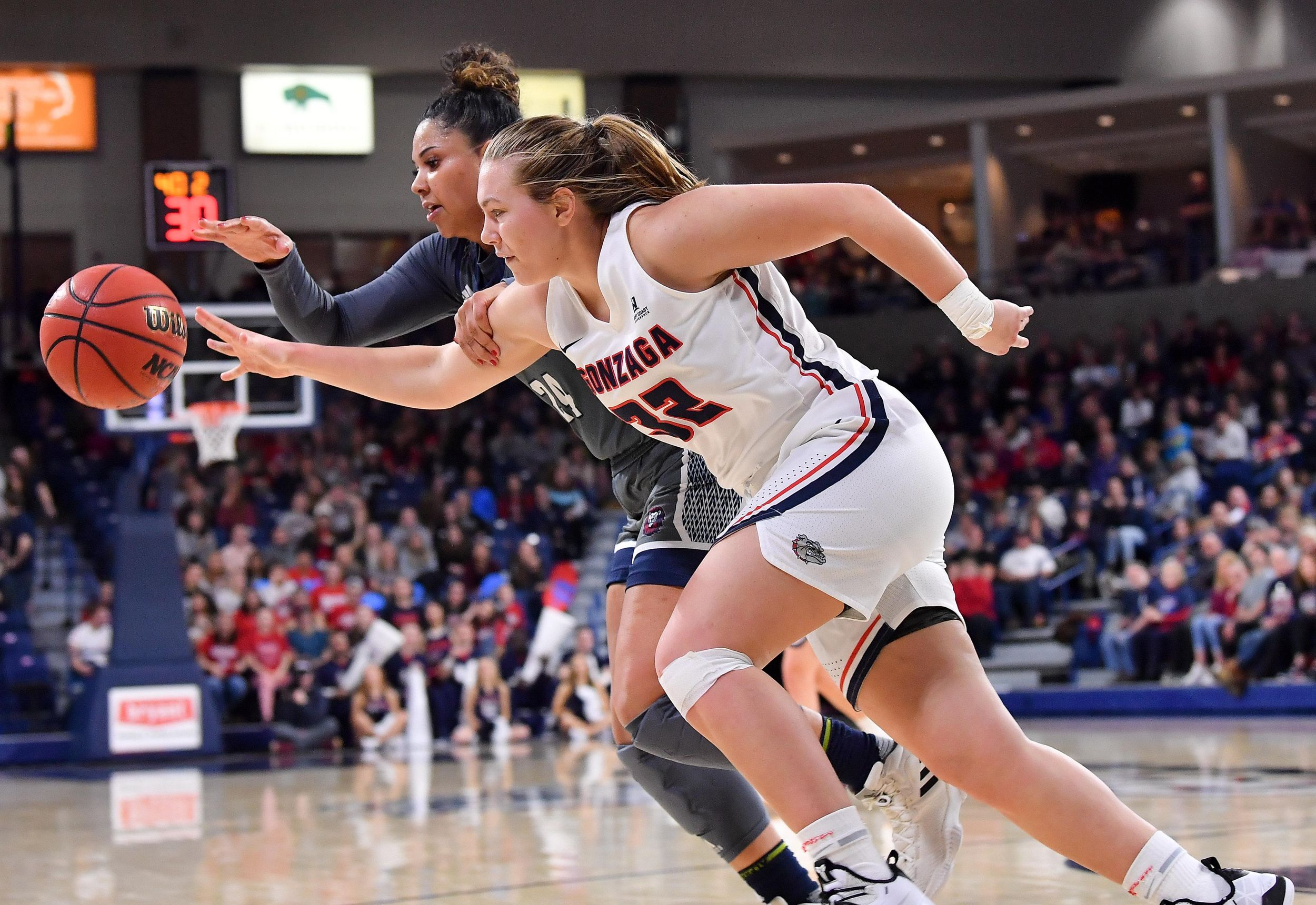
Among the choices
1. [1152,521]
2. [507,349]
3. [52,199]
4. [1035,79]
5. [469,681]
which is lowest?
[469,681]

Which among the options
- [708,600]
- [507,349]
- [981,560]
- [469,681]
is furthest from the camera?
[981,560]

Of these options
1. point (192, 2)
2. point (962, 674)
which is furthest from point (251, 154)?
point (962, 674)

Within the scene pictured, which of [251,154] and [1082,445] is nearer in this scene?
[1082,445]

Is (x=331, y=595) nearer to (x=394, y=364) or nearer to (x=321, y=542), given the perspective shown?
(x=321, y=542)

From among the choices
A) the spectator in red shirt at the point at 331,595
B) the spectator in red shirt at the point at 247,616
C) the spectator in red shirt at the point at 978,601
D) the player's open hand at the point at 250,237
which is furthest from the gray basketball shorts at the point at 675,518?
the spectator in red shirt at the point at 978,601

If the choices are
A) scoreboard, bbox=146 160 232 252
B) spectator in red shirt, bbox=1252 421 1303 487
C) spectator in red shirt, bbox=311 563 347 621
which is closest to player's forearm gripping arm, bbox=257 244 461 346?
scoreboard, bbox=146 160 232 252

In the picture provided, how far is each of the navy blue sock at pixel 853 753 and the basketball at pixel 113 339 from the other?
6.68ft

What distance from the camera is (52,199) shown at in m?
22.1

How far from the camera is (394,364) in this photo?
3662mm

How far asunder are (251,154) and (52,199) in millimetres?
2857

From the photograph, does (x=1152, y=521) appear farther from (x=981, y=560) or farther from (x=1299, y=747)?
(x=1299, y=747)

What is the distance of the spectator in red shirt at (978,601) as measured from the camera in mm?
14695

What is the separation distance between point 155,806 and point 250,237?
5542 mm

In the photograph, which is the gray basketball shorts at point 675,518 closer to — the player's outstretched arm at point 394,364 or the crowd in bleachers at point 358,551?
the player's outstretched arm at point 394,364
